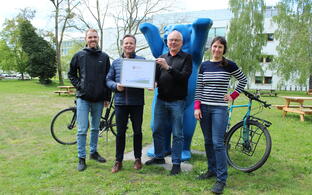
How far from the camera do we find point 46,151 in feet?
15.9

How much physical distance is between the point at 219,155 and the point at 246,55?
23737 millimetres

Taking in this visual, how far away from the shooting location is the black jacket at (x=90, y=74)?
3840 mm

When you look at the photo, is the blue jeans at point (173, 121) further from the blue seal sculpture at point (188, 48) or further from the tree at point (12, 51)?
the tree at point (12, 51)

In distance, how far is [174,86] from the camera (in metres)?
3.45

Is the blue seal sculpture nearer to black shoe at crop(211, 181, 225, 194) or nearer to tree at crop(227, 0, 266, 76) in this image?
black shoe at crop(211, 181, 225, 194)

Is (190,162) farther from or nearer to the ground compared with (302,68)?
nearer to the ground

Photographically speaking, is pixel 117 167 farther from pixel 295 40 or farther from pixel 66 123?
pixel 295 40

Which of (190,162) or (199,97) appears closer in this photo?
(199,97)

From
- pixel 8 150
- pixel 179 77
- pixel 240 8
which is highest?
pixel 240 8

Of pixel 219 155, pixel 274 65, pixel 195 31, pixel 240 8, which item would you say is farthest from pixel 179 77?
pixel 240 8

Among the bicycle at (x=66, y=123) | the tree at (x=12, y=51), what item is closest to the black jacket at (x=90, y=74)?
the bicycle at (x=66, y=123)

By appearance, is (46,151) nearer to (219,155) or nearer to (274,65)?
(219,155)

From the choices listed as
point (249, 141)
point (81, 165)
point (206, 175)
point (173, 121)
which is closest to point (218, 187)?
point (206, 175)

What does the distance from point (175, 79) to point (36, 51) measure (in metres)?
22.9
